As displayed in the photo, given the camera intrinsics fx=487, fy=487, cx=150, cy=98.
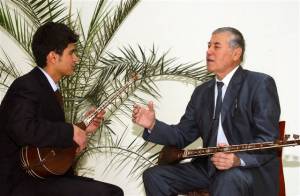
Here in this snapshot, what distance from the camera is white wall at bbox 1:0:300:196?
4.14 m

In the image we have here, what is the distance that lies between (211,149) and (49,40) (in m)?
1.18

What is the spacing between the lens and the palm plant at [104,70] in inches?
156

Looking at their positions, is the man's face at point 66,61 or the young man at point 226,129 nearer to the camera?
the young man at point 226,129

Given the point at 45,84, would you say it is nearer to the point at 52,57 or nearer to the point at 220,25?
the point at 52,57

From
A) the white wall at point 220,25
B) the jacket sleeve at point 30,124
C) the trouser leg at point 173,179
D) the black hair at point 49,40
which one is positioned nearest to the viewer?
the jacket sleeve at point 30,124

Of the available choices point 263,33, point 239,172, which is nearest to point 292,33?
point 263,33

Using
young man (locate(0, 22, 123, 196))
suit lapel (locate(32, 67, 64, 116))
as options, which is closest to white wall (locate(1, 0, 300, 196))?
young man (locate(0, 22, 123, 196))

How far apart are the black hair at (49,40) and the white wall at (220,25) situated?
158 cm

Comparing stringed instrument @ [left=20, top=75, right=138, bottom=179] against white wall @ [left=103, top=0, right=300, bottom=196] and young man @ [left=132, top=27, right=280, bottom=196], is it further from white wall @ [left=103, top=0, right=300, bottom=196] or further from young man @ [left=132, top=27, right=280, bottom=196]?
white wall @ [left=103, top=0, right=300, bottom=196]

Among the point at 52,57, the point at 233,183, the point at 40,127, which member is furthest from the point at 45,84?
the point at 233,183

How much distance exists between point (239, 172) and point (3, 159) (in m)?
1.36

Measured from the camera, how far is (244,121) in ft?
10.2

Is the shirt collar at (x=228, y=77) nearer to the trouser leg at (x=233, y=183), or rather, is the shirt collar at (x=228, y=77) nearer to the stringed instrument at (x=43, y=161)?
the trouser leg at (x=233, y=183)

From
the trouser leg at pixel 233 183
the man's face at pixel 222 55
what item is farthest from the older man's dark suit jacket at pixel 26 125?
the man's face at pixel 222 55
